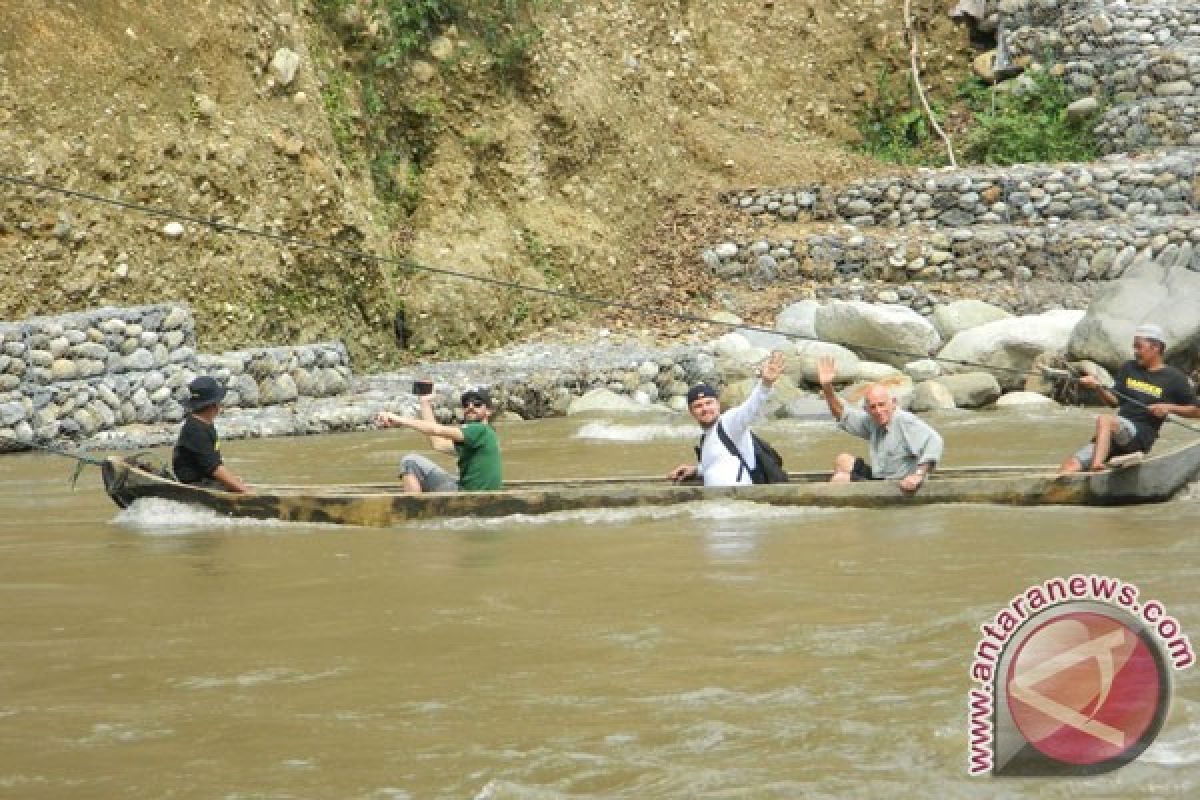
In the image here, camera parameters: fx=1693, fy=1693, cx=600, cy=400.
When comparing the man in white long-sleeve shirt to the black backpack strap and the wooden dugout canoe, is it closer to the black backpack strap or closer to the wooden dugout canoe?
the black backpack strap

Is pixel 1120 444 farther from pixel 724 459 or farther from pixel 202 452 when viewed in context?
pixel 202 452

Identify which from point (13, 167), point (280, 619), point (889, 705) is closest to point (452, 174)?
point (13, 167)

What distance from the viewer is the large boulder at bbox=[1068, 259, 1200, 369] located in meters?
18.7

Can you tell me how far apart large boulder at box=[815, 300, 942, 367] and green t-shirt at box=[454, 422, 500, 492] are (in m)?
9.79

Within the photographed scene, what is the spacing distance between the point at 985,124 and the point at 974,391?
916cm

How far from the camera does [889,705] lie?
6.41 m

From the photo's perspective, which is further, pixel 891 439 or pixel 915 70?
pixel 915 70

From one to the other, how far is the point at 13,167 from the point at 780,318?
975 centimetres

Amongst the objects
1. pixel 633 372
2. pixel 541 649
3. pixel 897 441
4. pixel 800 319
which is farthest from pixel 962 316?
pixel 541 649

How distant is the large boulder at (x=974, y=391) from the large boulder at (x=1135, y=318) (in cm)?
116

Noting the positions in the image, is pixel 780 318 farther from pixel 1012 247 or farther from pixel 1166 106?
pixel 1166 106

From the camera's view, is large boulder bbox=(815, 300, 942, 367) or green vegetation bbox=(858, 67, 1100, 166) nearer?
large boulder bbox=(815, 300, 942, 367)

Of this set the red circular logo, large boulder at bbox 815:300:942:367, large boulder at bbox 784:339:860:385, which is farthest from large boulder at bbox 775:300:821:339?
the red circular logo

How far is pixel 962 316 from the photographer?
21.5m
